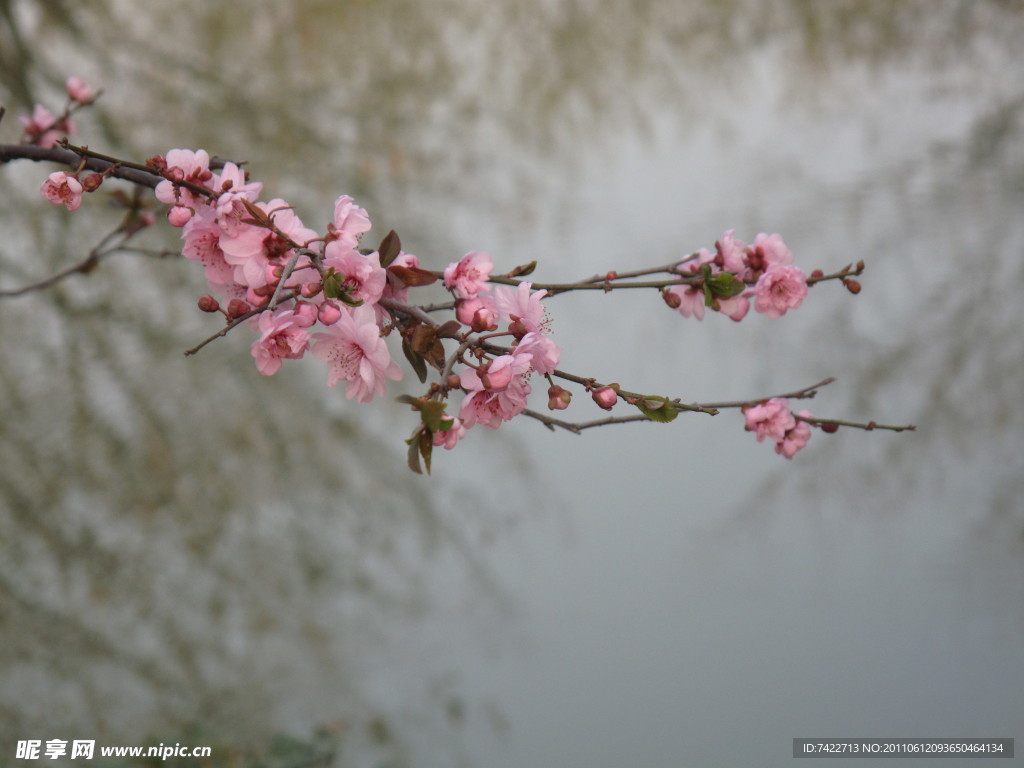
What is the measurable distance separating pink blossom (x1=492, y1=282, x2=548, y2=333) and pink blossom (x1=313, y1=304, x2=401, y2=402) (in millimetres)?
58

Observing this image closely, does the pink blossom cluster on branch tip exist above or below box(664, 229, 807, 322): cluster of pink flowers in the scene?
below

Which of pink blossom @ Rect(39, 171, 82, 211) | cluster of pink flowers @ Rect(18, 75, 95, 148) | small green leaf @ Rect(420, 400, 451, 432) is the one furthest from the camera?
cluster of pink flowers @ Rect(18, 75, 95, 148)

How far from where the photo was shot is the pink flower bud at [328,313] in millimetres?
358

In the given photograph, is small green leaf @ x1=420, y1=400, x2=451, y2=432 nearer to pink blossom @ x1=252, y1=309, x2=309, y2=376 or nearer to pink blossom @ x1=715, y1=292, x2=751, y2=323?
pink blossom @ x1=252, y1=309, x2=309, y2=376

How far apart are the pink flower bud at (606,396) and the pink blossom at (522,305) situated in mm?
40

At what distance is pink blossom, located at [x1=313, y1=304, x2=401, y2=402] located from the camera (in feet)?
1.21

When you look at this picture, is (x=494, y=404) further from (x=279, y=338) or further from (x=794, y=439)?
(x=794, y=439)

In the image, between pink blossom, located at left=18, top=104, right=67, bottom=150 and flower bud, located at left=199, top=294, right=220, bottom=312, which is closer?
flower bud, located at left=199, top=294, right=220, bottom=312

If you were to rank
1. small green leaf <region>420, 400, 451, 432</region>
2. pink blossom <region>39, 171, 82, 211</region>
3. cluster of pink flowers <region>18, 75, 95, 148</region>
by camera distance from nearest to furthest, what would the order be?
small green leaf <region>420, 400, 451, 432</region> → pink blossom <region>39, 171, 82, 211</region> → cluster of pink flowers <region>18, 75, 95, 148</region>

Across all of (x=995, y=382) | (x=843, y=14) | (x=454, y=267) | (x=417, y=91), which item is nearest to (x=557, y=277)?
(x=417, y=91)

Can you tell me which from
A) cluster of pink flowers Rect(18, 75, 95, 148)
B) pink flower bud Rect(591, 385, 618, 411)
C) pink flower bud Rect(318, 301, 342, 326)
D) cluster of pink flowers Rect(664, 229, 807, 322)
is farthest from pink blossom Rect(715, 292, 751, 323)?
cluster of pink flowers Rect(18, 75, 95, 148)

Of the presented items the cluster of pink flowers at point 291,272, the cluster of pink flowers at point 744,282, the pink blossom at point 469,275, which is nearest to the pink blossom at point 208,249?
the cluster of pink flowers at point 291,272

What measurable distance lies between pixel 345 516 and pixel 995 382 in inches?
46.8

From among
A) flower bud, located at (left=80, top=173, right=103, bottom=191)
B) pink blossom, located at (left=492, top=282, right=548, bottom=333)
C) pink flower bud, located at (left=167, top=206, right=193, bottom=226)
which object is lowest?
pink blossom, located at (left=492, top=282, right=548, bottom=333)
